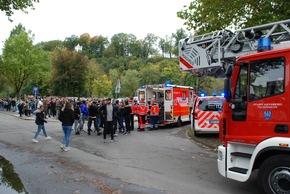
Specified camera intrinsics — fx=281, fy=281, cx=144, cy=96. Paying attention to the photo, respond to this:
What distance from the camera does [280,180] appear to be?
15.6ft

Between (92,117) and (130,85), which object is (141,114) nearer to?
(92,117)

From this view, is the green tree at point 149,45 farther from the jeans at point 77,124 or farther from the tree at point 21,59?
the jeans at point 77,124

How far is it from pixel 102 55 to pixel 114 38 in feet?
30.7

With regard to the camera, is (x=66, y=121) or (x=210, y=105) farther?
(x=210, y=105)

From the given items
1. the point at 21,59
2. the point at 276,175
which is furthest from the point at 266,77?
the point at 21,59

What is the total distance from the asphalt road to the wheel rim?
0.79 metres

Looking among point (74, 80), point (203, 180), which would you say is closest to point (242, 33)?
point (203, 180)

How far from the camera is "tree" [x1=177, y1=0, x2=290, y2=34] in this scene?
32.1 ft

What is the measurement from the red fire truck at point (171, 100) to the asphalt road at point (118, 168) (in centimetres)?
509

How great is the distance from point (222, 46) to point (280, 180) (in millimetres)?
3457

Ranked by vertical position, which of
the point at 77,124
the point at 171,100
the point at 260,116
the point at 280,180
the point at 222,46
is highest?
the point at 222,46

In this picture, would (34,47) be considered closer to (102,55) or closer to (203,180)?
(203,180)

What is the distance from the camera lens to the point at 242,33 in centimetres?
668

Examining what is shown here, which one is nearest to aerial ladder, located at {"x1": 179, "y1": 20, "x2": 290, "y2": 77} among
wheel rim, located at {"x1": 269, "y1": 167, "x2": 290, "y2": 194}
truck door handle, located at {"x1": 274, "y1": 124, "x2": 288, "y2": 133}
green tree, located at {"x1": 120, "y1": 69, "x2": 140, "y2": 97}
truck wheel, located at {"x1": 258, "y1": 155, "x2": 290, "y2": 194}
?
truck door handle, located at {"x1": 274, "y1": 124, "x2": 288, "y2": 133}
